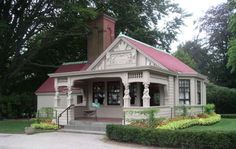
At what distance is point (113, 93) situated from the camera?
25359 millimetres

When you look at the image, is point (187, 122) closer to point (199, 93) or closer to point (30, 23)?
point (199, 93)

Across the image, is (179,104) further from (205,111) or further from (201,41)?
(201,41)

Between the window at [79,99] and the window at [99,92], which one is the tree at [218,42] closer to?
the window at [79,99]

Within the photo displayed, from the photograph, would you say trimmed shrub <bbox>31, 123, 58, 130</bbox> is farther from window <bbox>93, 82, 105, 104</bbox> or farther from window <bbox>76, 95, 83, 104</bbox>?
window <bbox>76, 95, 83, 104</bbox>

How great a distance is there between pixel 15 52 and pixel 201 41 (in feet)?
114

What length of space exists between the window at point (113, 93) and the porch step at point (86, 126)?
10.8 ft

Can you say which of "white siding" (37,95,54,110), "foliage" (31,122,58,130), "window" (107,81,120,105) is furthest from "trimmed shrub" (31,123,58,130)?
Answer: "white siding" (37,95,54,110)

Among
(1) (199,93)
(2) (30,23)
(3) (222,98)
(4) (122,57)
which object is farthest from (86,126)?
(3) (222,98)

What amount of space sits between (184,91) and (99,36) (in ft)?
32.3

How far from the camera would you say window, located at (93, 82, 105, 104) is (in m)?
25.7

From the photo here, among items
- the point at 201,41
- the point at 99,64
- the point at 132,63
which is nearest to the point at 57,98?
the point at 99,64

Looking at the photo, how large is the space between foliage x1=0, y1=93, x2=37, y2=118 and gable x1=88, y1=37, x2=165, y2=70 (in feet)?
40.5

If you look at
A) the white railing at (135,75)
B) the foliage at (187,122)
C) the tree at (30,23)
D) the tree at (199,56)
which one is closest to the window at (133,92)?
the white railing at (135,75)

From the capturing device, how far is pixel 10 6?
1267 inches
